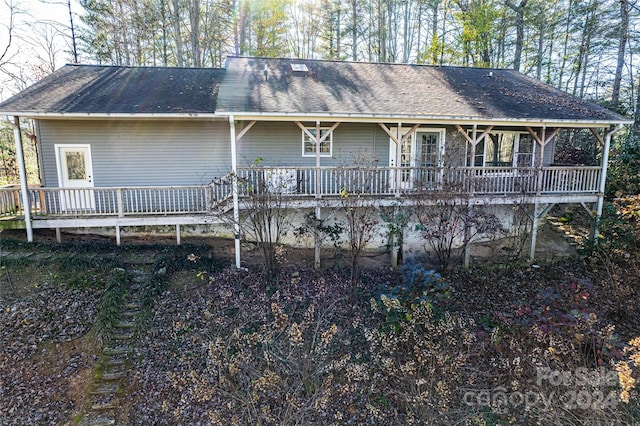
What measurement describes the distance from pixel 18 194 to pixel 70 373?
643 cm

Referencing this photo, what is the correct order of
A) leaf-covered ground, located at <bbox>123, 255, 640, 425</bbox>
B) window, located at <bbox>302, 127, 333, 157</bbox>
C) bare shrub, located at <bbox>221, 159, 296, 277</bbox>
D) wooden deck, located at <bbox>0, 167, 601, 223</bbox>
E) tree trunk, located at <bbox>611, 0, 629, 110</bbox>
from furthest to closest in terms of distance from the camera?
tree trunk, located at <bbox>611, 0, 629, 110</bbox>
window, located at <bbox>302, 127, 333, 157</bbox>
wooden deck, located at <bbox>0, 167, 601, 223</bbox>
bare shrub, located at <bbox>221, 159, 296, 277</bbox>
leaf-covered ground, located at <bbox>123, 255, 640, 425</bbox>

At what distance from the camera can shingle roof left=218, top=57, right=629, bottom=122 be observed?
968cm

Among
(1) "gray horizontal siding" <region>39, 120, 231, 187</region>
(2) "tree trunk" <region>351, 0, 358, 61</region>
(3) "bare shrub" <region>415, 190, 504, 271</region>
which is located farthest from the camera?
(2) "tree trunk" <region>351, 0, 358, 61</region>

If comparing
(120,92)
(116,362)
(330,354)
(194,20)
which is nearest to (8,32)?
(194,20)

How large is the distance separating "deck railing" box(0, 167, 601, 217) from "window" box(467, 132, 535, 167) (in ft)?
6.23

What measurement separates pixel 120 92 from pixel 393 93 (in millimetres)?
8599

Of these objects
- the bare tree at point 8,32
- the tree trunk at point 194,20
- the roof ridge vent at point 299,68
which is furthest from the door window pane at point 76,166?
the bare tree at point 8,32

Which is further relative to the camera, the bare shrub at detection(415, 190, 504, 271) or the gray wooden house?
the gray wooden house

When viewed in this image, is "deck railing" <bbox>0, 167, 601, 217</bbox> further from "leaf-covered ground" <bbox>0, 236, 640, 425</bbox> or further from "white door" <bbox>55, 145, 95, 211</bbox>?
"leaf-covered ground" <bbox>0, 236, 640, 425</bbox>

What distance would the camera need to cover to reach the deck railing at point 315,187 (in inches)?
366

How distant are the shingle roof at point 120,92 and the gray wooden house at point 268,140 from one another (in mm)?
50

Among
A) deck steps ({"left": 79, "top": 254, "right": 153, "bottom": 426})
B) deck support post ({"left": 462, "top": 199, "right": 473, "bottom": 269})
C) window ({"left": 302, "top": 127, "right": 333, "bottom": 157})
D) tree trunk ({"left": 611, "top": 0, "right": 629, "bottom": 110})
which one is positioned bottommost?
deck steps ({"left": 79, "top": 254, "right": 153, "bottom": 426})

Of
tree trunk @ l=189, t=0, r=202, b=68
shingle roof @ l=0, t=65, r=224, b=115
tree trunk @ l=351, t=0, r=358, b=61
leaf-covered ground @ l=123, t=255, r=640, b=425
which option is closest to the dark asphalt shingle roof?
shingle roof @ l=0, t=65, r=224, b=115

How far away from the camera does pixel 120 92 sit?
10625 millimetres
